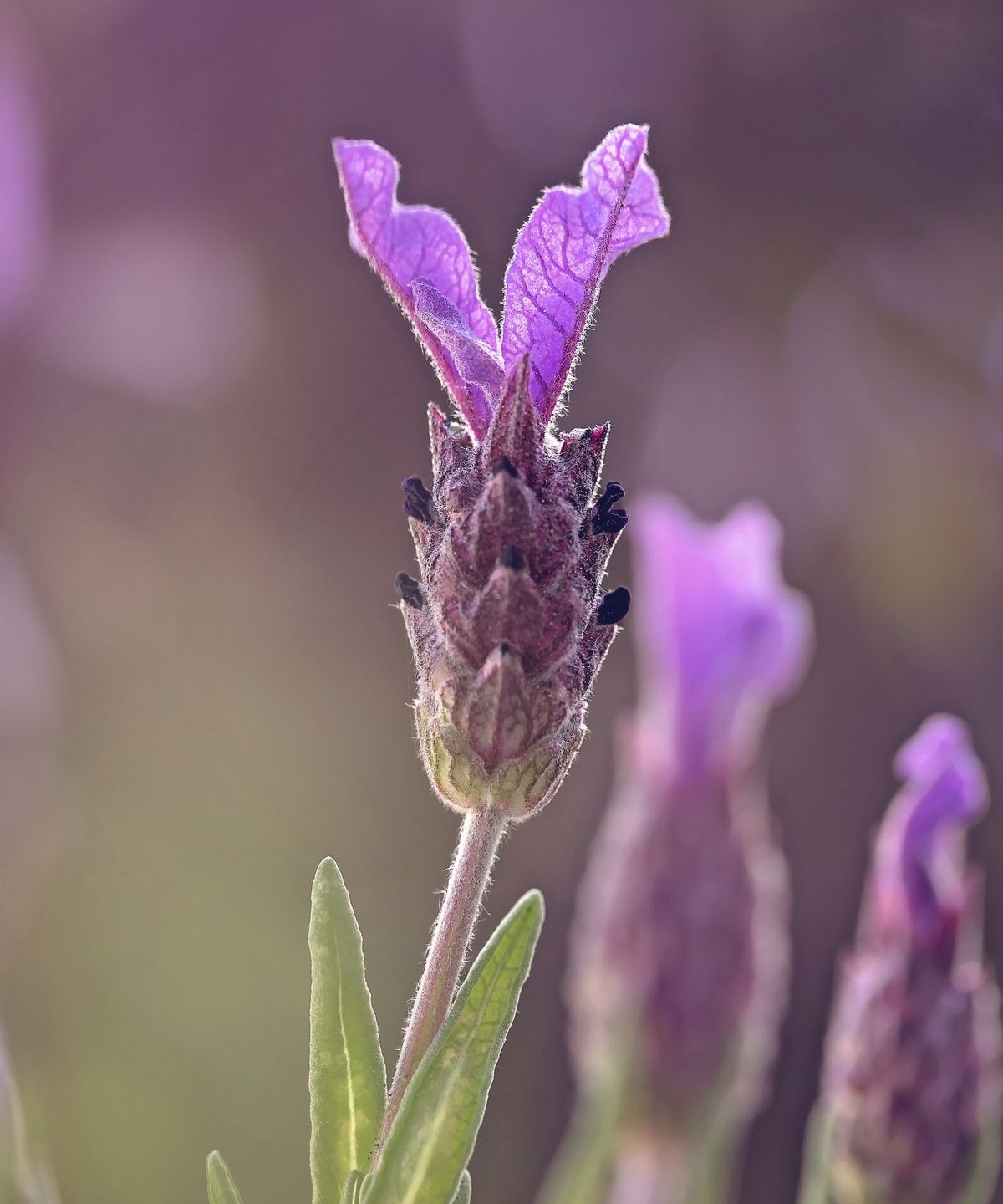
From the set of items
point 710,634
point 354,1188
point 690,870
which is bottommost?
point 354,1188

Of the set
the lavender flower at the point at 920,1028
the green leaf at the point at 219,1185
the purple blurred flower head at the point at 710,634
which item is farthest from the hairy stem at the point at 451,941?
the lavender flower at the point at 920,1028

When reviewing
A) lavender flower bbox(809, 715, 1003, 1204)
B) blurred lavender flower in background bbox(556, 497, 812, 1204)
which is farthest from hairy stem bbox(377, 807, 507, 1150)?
lavender flower bbox(809, 715, 1003, 1204)

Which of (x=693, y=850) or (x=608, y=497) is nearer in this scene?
(x=608, y=497)

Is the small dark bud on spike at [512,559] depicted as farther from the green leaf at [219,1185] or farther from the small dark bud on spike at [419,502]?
the green leaf at [219,1185]

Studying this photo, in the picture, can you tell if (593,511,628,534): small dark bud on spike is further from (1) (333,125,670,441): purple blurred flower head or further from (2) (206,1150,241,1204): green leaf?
(2) (206,1150,241,1204): green leaf

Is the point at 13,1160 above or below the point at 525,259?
below

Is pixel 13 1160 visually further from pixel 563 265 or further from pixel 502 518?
pixel 563 265

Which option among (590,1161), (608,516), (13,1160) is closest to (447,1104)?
(590,1161)

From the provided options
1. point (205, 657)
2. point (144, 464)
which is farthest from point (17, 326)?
point (205, 657)
